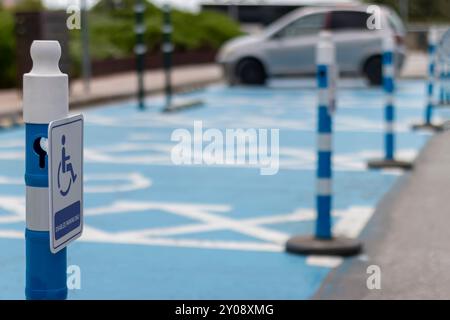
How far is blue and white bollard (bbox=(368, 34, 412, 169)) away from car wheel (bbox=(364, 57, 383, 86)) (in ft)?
36.7

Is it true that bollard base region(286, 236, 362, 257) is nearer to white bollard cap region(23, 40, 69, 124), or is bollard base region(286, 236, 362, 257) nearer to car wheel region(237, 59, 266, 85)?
white bollard cap region(23, 40, 69, 124)

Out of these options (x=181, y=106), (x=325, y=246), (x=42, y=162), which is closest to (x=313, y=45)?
(x=181, y=106)

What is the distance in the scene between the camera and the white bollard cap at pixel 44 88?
330 centimetres

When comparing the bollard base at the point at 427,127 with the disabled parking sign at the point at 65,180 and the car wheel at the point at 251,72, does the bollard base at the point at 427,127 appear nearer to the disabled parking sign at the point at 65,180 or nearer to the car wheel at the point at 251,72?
the car wheel at the point at 251,72

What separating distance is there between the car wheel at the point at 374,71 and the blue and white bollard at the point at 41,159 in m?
18.6

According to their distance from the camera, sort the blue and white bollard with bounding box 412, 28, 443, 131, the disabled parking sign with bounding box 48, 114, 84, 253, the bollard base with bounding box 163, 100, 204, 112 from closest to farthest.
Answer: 1. the disabled parking sign with bounding box 48, 114, 84, 253
2. the blue and white bollard with bounding box 412, 28, 443, 131
3. the bollard base with bounding box 163, 100, 204, 112

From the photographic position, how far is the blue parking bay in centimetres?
589

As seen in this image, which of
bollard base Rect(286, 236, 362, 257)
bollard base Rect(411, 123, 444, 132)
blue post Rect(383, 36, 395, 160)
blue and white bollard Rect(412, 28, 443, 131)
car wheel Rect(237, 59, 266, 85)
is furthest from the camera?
car wheel Rect(237, 59, 266, 85)

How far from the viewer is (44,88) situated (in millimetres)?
3291

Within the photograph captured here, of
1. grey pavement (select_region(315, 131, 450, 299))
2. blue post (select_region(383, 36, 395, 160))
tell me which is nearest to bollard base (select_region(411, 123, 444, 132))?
blue post (select_region(383, 36, 395, 160))

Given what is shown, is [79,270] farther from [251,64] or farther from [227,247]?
[251,64]

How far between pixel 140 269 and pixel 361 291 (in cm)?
135
